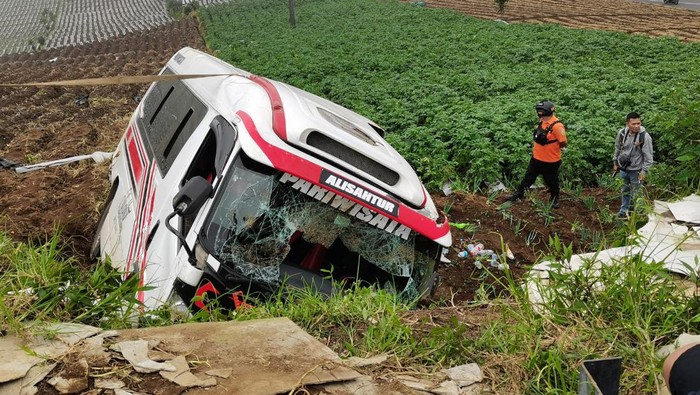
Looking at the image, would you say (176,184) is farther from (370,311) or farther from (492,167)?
(492,167)

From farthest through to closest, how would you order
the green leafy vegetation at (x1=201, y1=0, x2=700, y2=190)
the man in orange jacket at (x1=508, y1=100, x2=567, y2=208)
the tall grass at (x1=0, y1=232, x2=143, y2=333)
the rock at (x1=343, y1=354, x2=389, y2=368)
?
the green leafy vegetation at (x1=201, y1=0, x2=700, y2=190), the man in orange jacket at (x1=508, y1=100, x2=567, y2=208), the tall grass at (x1=0, y1=232, x2=143, y2=333), the rock at (x1=343, y1=354, x2=389, y2=368)

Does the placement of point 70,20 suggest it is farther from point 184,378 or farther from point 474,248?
point 184,378

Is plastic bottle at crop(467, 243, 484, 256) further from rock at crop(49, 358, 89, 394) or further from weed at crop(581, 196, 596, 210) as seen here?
rock at crop(49, 358, 89, 394)

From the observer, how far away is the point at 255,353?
3.21 m

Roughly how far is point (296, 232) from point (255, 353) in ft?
6.82

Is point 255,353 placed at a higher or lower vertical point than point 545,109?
higher

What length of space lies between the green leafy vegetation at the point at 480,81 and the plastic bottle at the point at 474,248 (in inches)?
77.5

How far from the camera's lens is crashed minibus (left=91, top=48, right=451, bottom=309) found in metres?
4.65

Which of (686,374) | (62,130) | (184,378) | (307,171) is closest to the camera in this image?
(686,374)

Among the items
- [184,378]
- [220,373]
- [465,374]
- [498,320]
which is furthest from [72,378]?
[498,320]

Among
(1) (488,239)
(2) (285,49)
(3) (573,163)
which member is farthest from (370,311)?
(2) (285,49)

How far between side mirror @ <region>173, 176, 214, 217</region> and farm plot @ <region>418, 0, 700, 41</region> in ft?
84.8

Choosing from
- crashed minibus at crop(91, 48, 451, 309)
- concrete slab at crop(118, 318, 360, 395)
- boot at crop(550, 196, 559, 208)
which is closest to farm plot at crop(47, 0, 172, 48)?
boot at crop(550, 196, 559, 208)

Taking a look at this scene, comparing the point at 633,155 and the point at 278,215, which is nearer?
the point at 278,215
